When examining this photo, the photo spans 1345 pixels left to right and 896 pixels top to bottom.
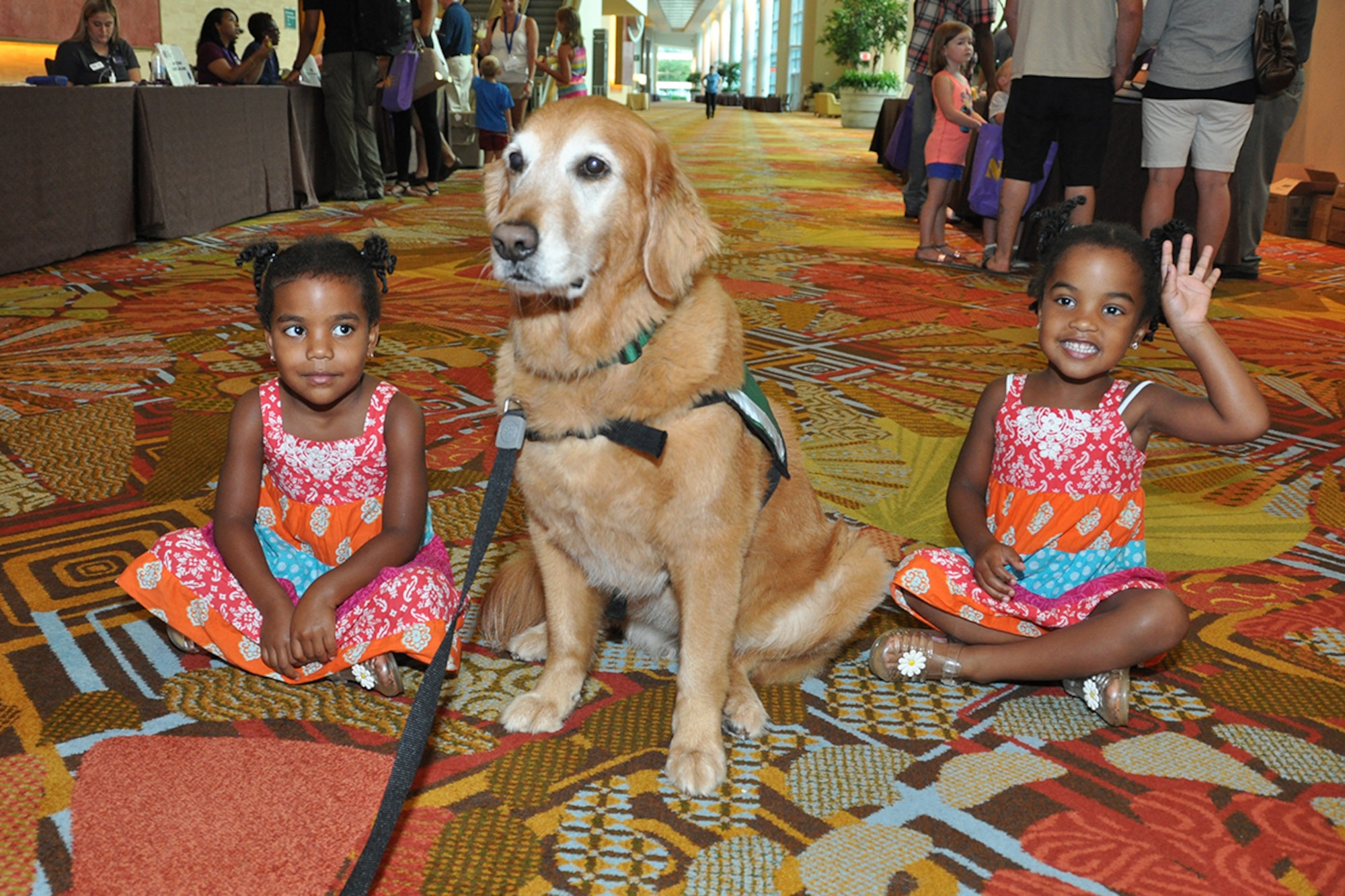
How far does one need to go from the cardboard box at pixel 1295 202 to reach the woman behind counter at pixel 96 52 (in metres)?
9.53

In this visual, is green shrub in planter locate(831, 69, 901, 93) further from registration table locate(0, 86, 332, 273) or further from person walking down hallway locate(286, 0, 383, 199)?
registration table locate(0, 86, 332, 273)

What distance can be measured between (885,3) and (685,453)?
26100 mm

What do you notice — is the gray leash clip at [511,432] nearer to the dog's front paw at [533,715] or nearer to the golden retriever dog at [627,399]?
the golden retriever dog at [627,399]

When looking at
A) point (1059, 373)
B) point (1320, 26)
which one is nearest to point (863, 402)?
point (1059, 373)

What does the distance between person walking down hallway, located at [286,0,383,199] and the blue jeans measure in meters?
4.72

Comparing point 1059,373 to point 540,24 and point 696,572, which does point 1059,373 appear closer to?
point 696,572

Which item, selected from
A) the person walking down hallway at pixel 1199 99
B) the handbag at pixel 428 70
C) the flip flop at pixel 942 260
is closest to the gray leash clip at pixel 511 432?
the person walking down hallway at pixel 1199 99

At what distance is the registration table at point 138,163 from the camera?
17.9 ft

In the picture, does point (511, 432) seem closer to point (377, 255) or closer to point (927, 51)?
point (377, 255)

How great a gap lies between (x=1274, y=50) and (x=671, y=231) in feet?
16.2

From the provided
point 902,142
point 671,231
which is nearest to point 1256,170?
point 902,142

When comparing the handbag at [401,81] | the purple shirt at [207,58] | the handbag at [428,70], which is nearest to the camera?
the purple shirt at [207,58]

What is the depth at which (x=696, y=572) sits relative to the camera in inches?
67.9

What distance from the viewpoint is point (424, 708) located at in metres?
1.38
